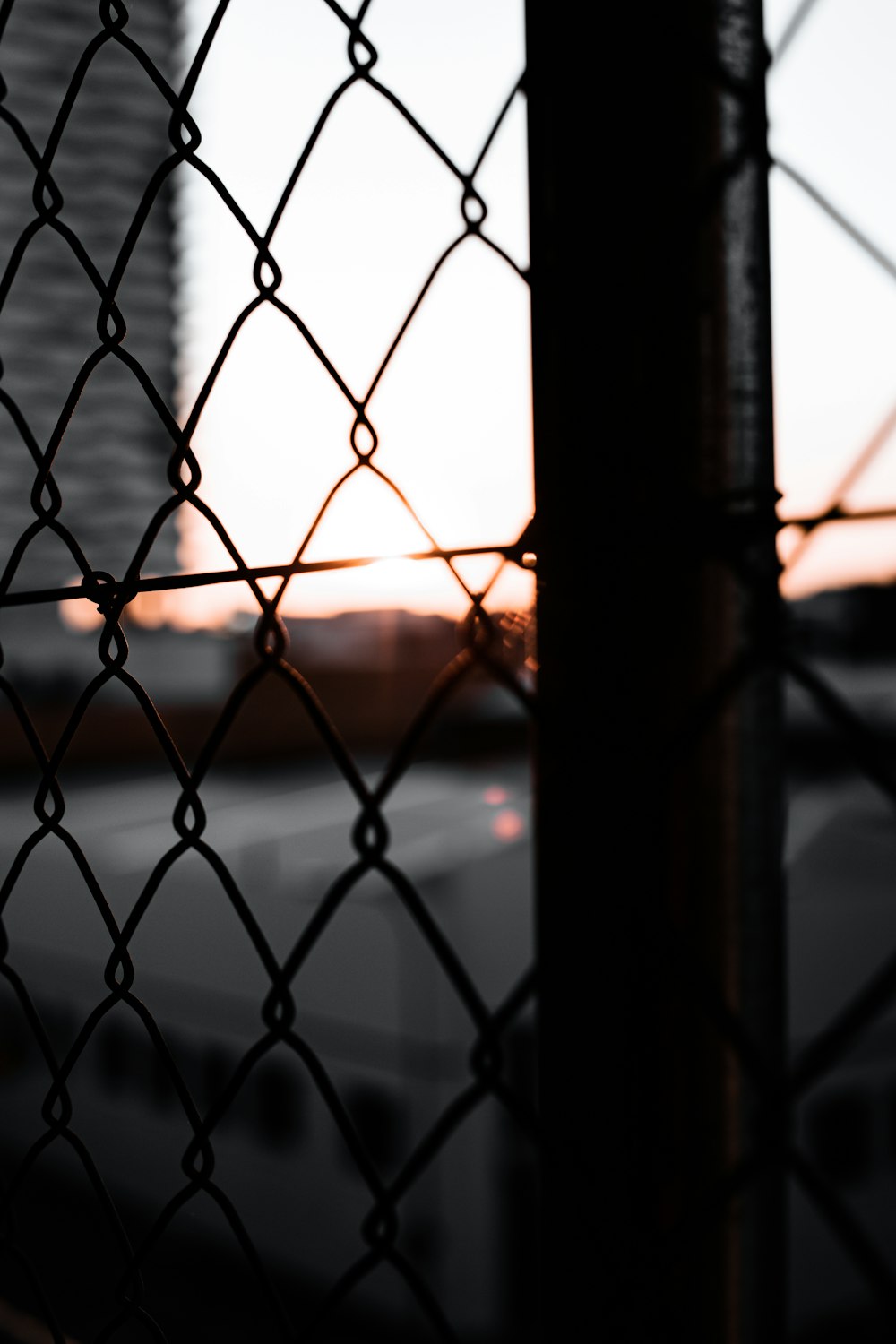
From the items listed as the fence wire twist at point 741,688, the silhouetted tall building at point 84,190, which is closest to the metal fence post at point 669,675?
the fence wire twist at point 741,688

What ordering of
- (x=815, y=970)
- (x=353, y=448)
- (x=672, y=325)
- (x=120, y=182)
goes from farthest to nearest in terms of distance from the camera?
(x=815, y=970), (x=120, y=182), (x=353, y=448), (x=672, y=325)

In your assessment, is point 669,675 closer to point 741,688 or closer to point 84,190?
point 741,688

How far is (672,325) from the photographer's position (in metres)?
0.40

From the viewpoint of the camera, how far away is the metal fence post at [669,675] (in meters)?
0.40

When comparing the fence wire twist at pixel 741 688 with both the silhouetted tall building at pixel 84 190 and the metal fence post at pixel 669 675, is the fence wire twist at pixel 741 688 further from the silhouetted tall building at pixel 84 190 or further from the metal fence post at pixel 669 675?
the silhouetted tall building at pixel 84 190

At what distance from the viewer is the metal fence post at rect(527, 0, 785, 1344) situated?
396 mm

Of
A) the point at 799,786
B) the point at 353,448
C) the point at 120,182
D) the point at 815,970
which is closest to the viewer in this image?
the point at 353,448

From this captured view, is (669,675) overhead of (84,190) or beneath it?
beneath

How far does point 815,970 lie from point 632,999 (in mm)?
7779

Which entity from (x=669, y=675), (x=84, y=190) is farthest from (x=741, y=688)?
(x=84, y=190)

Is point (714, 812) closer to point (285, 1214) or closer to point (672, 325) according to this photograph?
point (672, 325)

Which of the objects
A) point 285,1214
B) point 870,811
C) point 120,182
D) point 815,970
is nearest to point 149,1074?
point 285,1214

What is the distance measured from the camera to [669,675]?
1.31 feet

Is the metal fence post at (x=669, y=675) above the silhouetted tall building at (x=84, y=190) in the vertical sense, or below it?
below
